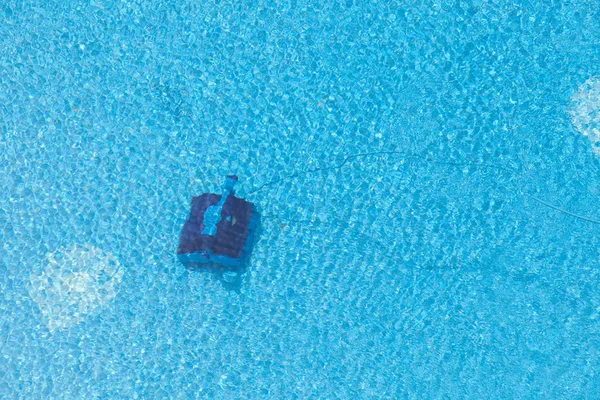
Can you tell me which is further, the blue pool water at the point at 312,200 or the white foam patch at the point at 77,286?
the white foam patch at the point at 77,286

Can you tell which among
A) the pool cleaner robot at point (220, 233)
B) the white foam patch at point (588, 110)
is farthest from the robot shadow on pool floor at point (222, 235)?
the white foam patch at point (588, 110)

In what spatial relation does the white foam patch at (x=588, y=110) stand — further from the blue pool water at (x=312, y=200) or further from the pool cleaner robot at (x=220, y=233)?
the pool cleaner robot at (x=220, y=233)

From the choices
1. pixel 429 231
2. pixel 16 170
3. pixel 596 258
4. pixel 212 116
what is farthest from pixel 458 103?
pixel 16 170

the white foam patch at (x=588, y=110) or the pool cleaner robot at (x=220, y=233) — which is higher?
the white foam patch at (x=588, y=110)

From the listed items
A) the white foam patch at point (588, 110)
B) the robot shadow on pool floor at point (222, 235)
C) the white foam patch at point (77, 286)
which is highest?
the white foam patch at point (588, 110)

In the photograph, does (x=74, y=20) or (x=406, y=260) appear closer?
(x=406, y=260)

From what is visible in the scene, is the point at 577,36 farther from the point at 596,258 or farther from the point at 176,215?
the point at 176,215

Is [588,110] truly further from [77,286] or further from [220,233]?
[77,286]
